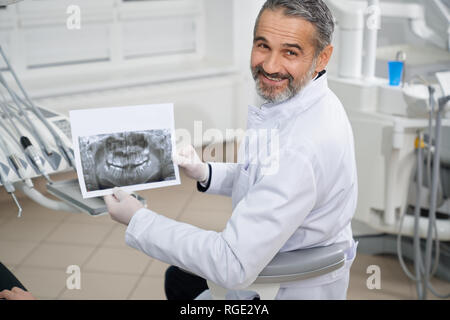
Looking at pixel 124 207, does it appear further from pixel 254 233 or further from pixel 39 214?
pixel 39 214

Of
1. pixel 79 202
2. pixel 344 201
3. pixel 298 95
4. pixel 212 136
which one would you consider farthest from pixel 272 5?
pixel 212 136

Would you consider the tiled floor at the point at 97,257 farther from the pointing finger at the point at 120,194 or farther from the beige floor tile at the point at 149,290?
the pointing finger at the point at 120,194

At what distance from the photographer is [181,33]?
4.12 meters

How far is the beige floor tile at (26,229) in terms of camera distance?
286cm

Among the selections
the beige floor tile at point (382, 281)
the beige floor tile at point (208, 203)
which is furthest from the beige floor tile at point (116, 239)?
the beige floor tile at point (382, 281)

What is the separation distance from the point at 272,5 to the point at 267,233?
1.70 ft

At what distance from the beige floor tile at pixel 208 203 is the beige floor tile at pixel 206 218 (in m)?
0.05

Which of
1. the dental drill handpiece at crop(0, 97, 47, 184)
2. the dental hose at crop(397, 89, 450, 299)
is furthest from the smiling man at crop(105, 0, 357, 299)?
the dental hose at crop(397, 89, 450, 299)

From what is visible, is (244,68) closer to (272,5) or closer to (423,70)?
(423,70)

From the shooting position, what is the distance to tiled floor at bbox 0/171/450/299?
2367mm

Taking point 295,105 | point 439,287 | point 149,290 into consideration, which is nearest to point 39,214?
point 149,290

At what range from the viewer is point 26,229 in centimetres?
296

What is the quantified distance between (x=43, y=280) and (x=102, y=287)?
31 cm

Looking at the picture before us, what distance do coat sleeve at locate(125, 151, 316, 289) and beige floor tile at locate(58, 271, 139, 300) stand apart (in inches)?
51.8
